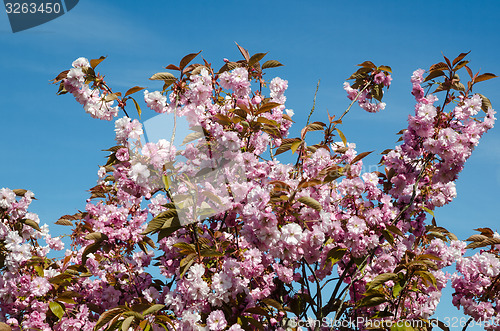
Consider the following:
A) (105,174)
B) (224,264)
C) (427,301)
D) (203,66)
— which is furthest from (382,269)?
(105,174)

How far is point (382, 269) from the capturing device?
177 inches

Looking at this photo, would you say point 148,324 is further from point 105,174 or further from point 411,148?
point 411,148

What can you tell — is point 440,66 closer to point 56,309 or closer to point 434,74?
point 434,74

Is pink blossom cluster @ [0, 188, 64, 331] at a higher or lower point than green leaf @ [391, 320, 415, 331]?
higher

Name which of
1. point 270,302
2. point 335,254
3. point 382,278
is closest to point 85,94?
point 270,302

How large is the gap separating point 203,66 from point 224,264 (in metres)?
1.74

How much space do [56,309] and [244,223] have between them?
78.8 inches

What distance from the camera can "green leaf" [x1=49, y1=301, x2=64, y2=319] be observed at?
454cm

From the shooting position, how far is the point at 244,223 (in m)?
3.94

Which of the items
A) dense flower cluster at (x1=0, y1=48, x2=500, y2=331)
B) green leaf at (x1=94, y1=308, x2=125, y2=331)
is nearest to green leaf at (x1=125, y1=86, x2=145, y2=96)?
dense flower cluster at (x1=0, y1=48, x2=500, y2=331)

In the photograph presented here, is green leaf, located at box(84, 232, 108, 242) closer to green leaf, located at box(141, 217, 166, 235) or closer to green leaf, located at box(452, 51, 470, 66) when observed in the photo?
green leaf, located at box(141, 217, 166, 235)

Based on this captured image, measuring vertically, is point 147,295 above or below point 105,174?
below

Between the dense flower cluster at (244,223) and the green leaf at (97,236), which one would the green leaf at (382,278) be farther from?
the green leaf at (97,236)

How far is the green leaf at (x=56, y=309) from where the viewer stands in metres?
4.54
